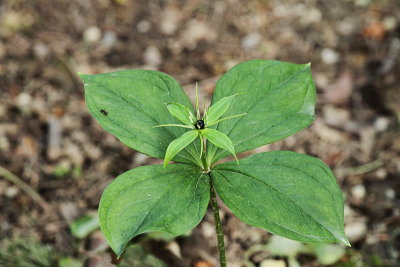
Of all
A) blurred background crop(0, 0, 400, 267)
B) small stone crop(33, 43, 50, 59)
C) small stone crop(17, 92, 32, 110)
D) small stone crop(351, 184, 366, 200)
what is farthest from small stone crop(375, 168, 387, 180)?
small stone crop(33, 43, 50, 59)

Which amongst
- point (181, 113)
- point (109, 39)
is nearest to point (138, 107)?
point (181, 113)

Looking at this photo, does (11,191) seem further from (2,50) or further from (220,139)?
(220,139)

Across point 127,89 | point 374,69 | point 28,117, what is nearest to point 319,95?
point 374,69

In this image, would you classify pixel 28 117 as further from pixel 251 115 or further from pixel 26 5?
pixel 251 115

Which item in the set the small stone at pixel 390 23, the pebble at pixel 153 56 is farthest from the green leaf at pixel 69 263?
the small stone at pixel 390 23

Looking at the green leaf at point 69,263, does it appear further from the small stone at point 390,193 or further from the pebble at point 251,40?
the pebble at point 251,40
